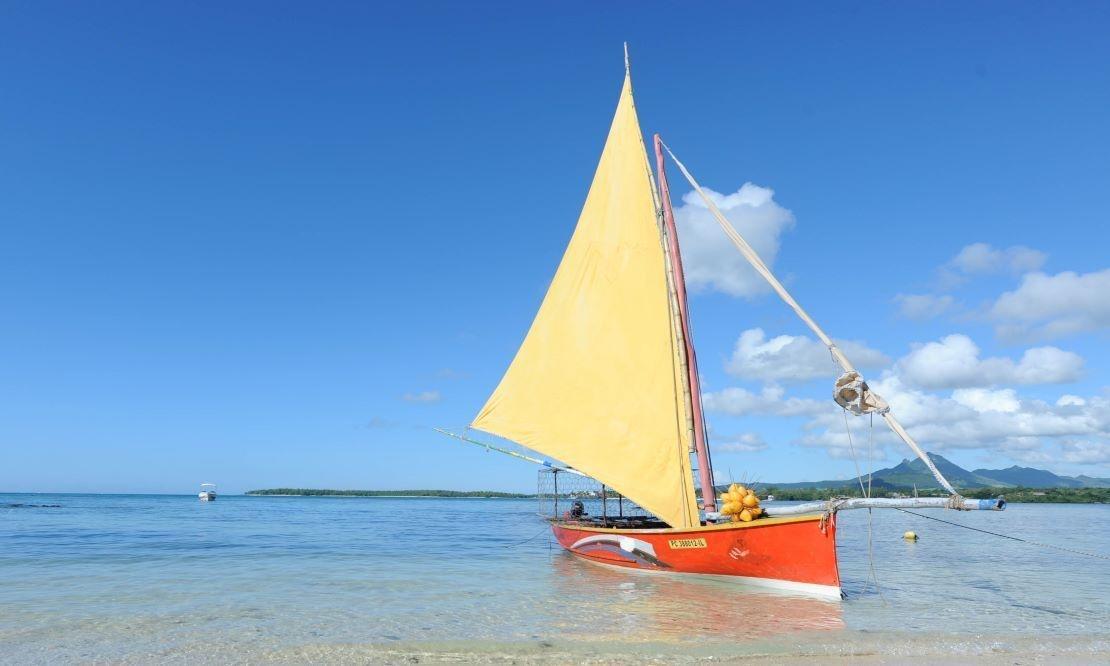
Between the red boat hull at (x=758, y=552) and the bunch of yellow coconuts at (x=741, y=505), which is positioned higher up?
the bunch of yellow coconuts at (x=741, y=505)

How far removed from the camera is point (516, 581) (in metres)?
19.9

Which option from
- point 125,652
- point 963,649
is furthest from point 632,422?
point 125,652

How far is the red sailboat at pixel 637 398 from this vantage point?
54.2 feet

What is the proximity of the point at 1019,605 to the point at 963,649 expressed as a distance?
276 inches

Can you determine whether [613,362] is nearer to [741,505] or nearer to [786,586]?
[741,505]

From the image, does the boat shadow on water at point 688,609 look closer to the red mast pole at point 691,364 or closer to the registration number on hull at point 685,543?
the registration number on hull at point 685,543

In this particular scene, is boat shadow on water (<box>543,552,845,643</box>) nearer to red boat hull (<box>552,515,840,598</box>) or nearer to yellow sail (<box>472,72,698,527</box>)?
red boat hull (<box>552,515,840,598</box>)

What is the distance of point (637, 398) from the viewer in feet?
63.2

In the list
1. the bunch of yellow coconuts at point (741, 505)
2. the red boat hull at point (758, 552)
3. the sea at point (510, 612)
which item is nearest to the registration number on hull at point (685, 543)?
the red boat hull at point (758, 552)

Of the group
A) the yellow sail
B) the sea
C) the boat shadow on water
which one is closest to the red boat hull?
the boat shadow on water

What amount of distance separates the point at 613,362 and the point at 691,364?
2.25m

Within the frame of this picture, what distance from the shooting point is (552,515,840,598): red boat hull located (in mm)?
15609

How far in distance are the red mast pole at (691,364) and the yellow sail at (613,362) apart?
1.72ft

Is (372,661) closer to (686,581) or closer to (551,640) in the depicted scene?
(551,640)
